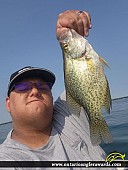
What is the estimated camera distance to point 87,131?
3.49 m

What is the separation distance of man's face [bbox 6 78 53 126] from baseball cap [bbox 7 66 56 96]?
16 cm

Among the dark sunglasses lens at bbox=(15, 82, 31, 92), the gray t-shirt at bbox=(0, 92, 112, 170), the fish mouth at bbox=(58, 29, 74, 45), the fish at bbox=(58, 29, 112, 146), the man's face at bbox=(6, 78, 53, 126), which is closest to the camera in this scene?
the fish at bbox=(58, 29, 112, 146)

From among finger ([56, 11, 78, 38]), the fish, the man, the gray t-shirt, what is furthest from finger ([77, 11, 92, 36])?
the gray t-shirt

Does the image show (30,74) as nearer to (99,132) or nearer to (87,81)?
(87,81)

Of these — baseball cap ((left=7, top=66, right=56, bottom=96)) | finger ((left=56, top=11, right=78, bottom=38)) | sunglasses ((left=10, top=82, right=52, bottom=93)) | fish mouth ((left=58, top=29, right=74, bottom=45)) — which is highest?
finger ((left=56, top=11, right=78, bottom=38))

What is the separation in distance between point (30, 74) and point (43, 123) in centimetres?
68

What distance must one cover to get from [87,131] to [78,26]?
1.39 meters

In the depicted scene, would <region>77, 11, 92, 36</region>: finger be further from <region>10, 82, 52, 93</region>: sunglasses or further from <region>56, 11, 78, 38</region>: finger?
<region>10, 82, 52, 93</region>: sunglasses

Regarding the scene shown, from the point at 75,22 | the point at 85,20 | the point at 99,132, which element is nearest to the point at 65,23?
the point at 75,22

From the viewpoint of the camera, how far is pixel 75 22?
118 inches

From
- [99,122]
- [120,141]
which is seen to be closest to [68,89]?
[99,122]

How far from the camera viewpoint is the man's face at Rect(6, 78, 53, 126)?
3.31 meters

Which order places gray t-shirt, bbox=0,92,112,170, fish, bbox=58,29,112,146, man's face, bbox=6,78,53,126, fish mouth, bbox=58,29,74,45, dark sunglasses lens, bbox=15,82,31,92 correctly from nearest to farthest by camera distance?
Answer: fish, bbox=58,29,112,146 < fish mouth, bbox=58,29,74,45 < gray t-shirt, bbox=0,92,112,170 < man's face, bbox=6,78,53,126 < dark sunglasses lens, bbox=15,82,31,92

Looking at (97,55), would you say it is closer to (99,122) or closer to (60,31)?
(60,31)
